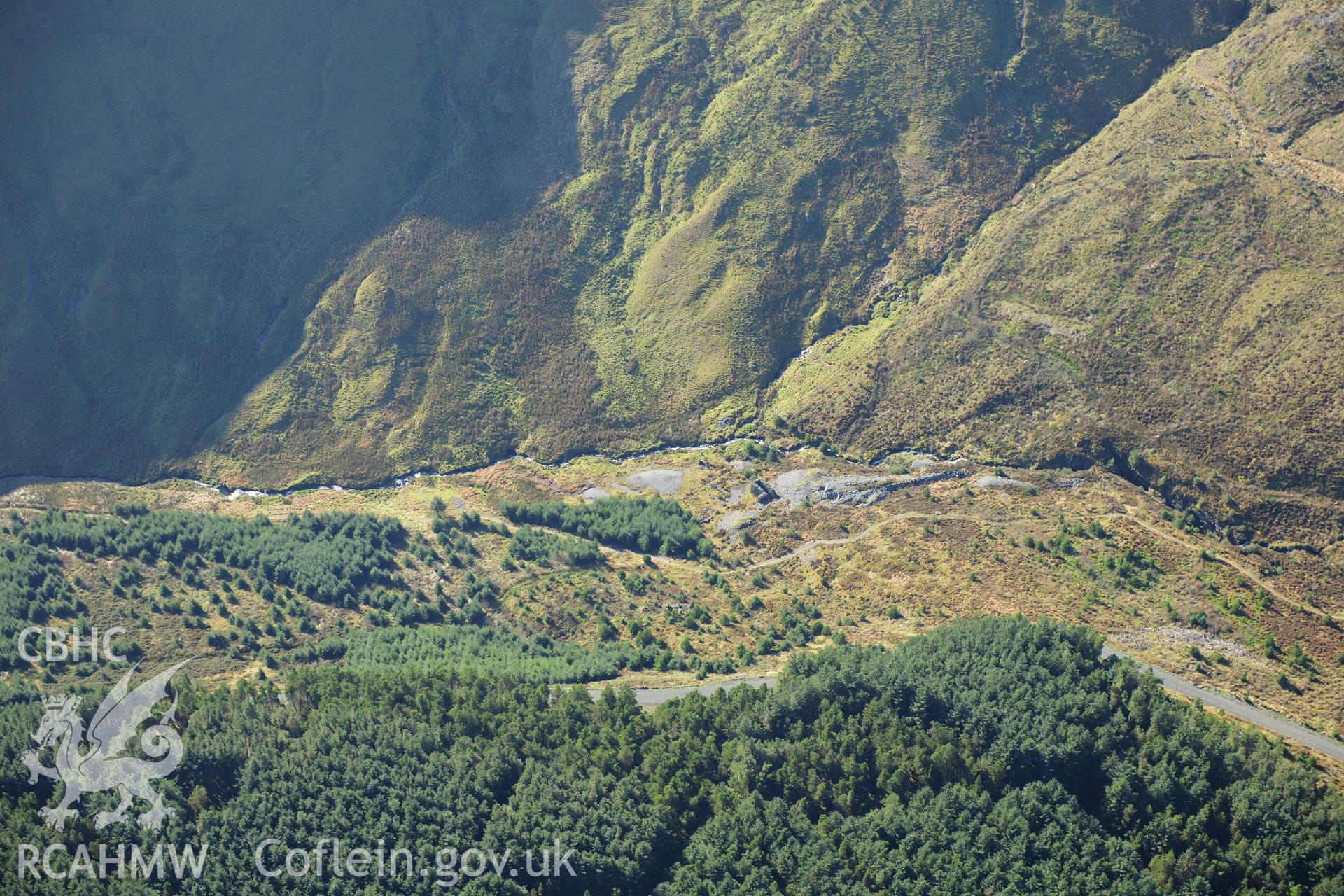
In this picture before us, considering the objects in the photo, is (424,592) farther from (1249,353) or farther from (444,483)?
(1249,353)

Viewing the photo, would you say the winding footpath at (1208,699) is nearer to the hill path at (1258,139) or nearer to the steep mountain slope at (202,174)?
the hill path at (1258,139)

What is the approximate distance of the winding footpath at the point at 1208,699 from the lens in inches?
3027

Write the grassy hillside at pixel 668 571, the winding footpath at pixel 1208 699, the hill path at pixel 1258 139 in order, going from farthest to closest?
the hill path at pixel 1258 139
the grassy hillside at pixel 668 571
the winding footpath at pixel 1208 699

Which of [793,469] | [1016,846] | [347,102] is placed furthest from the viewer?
[347,102]

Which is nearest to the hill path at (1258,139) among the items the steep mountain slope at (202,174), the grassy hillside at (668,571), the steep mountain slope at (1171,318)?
the steep mountain slope at (1171,318)

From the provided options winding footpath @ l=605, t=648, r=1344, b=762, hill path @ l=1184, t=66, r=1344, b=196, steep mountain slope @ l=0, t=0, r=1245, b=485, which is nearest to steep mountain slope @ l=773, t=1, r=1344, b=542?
hill path @ l=1184, t=66, r=1344, b=196

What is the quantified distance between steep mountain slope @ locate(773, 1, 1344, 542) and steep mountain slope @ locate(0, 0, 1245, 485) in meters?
7.49

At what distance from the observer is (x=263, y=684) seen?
9125 centimetres

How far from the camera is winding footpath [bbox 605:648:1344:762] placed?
252 feet

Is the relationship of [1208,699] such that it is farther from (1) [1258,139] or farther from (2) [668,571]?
(1) [1258,139]

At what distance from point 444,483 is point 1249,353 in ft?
290

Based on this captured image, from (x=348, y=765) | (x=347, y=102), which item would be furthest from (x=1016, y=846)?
(x=347, y=102)

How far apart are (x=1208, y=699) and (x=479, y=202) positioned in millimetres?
107409

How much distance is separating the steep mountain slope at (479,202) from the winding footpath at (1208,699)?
4037 centimetres
